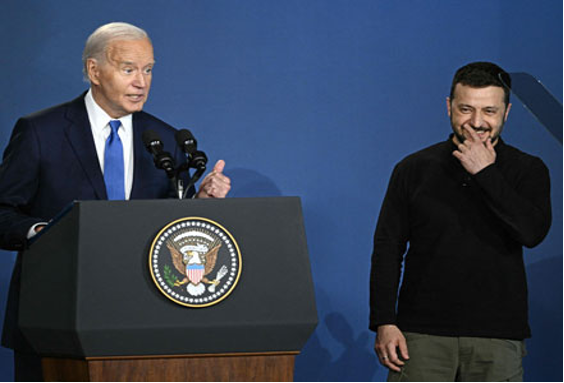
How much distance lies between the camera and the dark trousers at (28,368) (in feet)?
7.34

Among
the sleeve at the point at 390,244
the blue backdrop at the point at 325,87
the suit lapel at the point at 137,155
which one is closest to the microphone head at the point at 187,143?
the suit lapel at the point at 137,155

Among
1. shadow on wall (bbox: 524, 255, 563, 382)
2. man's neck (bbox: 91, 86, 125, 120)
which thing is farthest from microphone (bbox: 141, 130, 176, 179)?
shadow on wall (bbox: 524, 255, 563, 382)

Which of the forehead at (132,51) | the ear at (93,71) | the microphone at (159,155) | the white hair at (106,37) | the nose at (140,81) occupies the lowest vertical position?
the microphone at (159,155)

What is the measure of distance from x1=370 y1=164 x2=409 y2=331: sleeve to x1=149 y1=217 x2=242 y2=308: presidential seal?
947mm

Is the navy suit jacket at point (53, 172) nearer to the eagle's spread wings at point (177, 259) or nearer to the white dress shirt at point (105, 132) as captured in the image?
the white dress shirt at point (105, 132)

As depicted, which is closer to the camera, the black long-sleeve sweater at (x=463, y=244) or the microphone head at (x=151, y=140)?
the microphone head at (x=151, y=140)

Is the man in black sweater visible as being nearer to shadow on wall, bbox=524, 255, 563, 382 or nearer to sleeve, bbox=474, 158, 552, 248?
sleeve, bbox=474, 158, 552, 248

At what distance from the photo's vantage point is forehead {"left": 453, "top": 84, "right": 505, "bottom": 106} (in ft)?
8.75

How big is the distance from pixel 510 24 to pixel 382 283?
174cm

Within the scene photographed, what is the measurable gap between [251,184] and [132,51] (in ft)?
4.21

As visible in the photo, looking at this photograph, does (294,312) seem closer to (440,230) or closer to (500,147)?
(440,230)

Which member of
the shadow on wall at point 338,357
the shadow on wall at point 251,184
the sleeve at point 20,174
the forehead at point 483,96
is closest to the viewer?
the sleeve at point 20,174

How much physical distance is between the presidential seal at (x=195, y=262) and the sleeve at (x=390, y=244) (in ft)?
3.11

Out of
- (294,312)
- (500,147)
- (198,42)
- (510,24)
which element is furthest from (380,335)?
(510,24)
